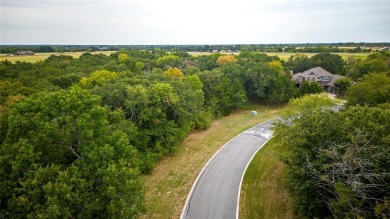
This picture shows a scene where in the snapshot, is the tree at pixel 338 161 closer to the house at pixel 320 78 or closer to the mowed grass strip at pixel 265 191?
the mowed grass strip at pixel 265 191

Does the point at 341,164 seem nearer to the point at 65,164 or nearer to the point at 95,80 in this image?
the point at 65,164

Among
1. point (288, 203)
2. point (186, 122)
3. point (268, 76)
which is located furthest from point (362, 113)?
point (268, 76)

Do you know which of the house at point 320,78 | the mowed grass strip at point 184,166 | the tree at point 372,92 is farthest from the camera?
the house at point 320,78

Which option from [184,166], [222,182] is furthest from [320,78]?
[222,182]

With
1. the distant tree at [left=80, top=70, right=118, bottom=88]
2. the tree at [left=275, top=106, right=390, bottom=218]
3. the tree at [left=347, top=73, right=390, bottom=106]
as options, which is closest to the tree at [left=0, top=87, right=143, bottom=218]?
the tree at [left=275, top=106, right=390, bottom=218]

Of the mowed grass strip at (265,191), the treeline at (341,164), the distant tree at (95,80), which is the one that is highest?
the distant tree at (95,80)

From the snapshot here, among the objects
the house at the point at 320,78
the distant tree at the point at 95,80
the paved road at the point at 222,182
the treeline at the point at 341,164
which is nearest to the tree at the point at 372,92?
the paved road at the point at 222,182

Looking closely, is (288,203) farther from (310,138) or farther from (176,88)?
(176,88)

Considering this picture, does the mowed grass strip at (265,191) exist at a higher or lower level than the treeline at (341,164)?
lower
